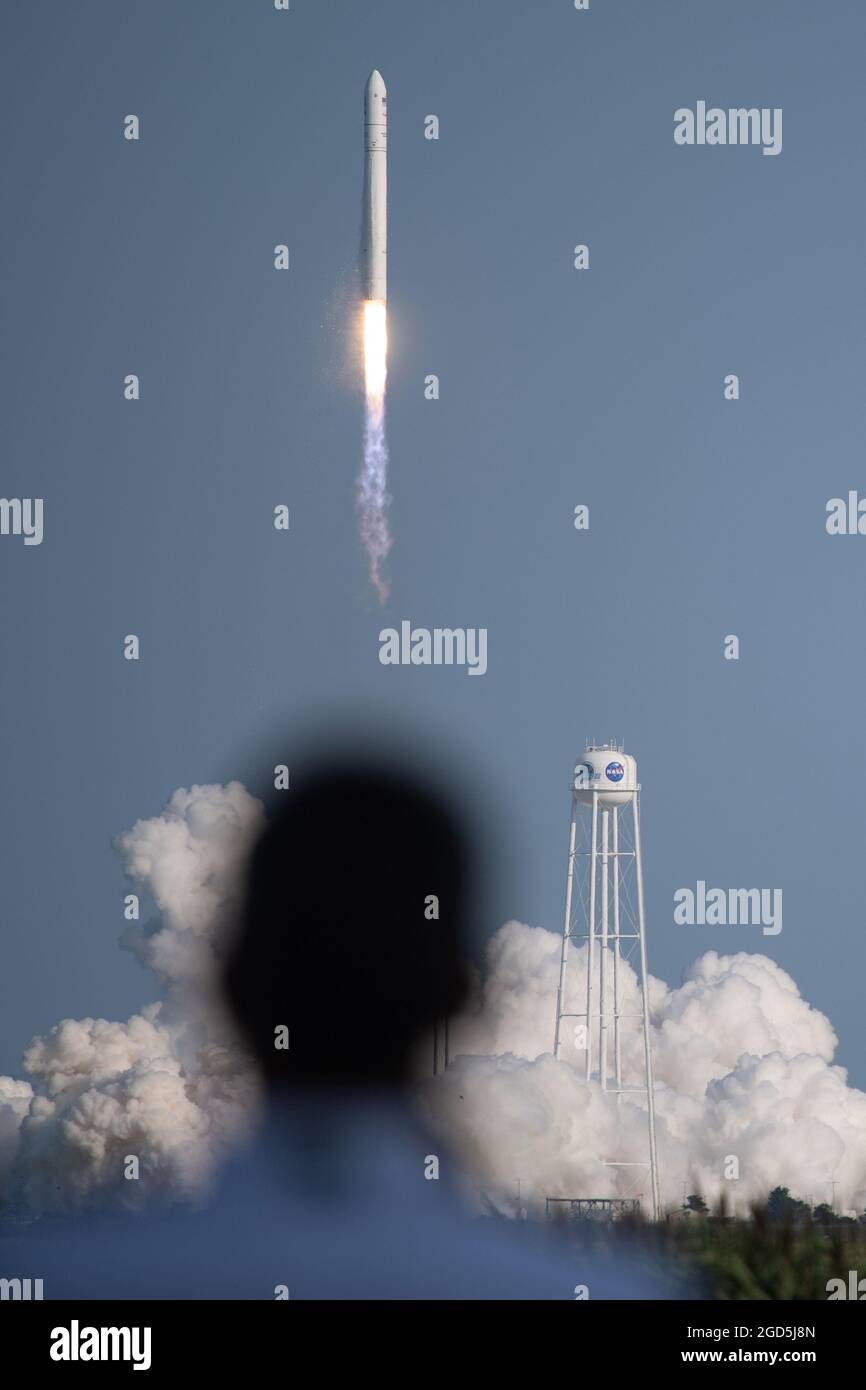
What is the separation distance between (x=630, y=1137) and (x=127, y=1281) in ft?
46.1

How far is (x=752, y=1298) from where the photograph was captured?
399 feet

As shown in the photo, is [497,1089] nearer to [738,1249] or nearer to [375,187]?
[738,1249]

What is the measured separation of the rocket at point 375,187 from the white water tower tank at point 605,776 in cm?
1337

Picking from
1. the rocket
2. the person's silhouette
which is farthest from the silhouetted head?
the rocket

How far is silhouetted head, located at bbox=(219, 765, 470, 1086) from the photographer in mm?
127562

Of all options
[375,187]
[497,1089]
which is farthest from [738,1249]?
[375,187]

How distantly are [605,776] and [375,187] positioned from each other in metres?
16.5

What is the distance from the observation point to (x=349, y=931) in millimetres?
128500

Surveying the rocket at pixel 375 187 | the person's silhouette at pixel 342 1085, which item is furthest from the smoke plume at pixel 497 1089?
the rocket at pixel 375 187

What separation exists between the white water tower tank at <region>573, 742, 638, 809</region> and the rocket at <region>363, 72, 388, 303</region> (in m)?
13.4

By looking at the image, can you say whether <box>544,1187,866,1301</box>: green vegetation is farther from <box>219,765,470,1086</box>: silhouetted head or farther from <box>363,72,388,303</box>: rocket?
<box>363,72,388,303</box>: rocket

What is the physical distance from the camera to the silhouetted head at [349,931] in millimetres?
127562
